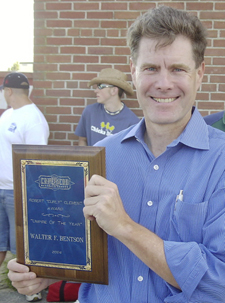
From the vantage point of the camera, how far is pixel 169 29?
137 cm

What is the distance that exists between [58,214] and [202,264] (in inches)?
22.2

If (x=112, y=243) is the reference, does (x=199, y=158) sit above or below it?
above

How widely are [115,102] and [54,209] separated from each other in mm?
2914

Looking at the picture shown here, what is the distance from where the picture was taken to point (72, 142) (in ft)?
15.1

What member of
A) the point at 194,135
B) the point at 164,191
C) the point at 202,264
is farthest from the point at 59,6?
the point at 202,264

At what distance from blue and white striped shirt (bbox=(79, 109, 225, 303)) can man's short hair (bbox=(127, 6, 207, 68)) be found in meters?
0.30

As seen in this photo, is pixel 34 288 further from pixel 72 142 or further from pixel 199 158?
pixel 72 142

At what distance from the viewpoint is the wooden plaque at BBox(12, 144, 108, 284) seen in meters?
1.36

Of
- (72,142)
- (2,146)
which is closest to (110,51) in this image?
(72,142)

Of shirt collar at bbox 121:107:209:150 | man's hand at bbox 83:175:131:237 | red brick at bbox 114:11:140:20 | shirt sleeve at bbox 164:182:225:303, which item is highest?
red brick at bbox 114:11:140:20

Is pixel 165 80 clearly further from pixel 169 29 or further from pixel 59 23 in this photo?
pixel 59 23

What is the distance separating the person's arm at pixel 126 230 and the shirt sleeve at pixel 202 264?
0.11 feet

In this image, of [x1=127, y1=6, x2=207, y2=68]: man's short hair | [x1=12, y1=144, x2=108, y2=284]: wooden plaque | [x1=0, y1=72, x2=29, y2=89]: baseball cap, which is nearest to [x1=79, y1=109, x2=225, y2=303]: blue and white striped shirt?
[x1=12, y1=144, x2=108, y2=284]: wooden plaque

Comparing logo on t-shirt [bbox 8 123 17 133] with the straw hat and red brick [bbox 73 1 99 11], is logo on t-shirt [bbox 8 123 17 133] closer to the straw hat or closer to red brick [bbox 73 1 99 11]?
the straw hat
